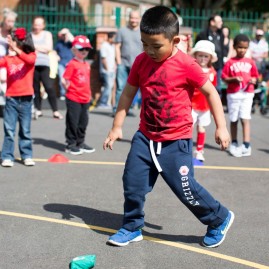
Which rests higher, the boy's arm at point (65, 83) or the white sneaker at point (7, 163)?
the boy's arm at point (65, 83)

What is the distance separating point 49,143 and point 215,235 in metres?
5.39

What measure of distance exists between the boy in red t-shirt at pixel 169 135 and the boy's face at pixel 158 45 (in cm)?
2

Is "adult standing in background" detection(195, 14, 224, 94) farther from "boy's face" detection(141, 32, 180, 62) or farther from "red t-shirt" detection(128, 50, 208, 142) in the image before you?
"boy's face" detection(141, 32, 180, 62)

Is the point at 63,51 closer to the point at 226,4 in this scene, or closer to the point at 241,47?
the point at 241,47

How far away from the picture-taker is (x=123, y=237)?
5574mm

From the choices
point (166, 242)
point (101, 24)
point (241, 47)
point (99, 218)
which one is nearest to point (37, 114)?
point (241, 47)

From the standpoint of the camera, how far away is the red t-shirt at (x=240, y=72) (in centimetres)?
978

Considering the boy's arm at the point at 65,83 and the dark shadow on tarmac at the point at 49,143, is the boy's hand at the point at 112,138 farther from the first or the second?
the dark shadow on tarmac at the point at 49,143

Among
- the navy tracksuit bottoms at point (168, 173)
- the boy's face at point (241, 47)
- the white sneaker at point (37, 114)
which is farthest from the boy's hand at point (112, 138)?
the white sneaker at point (37, 114)

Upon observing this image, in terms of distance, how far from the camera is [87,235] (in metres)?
5.82

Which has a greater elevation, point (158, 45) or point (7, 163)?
point (158, 45)

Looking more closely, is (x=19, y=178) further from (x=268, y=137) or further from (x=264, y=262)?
(x=268, y=137)

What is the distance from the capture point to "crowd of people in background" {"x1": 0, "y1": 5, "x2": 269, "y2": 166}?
933cm

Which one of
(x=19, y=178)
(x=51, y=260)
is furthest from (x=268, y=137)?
(x=51, y=260)
